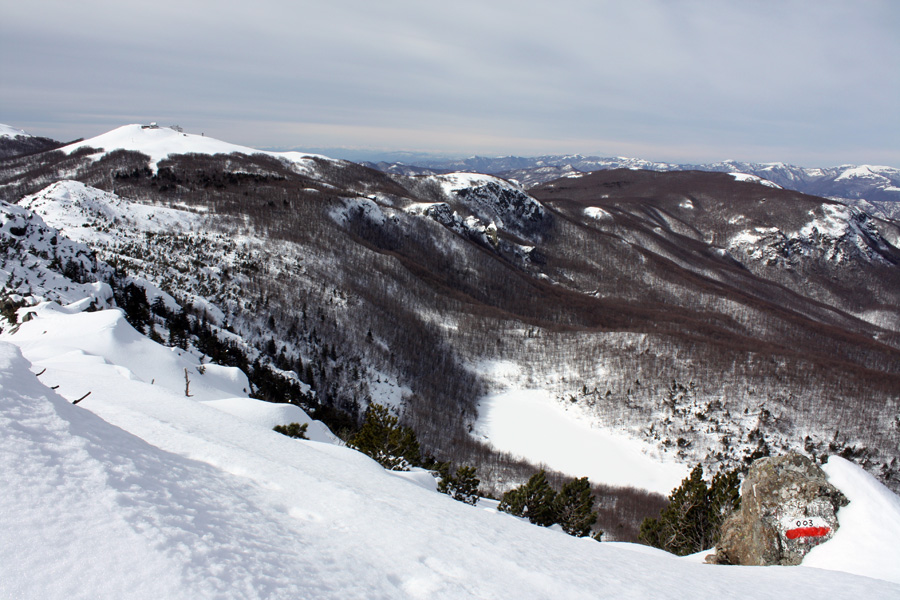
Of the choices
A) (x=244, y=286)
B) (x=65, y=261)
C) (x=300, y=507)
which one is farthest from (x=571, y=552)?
(x=244, y=286)

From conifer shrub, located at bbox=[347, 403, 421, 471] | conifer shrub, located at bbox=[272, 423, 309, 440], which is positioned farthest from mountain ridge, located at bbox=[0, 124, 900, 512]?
conifer shrub, located at bbox=[272, 423, 309, 440]

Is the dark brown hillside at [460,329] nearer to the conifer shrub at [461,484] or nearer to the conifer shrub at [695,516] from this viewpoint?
the conifer shrub at [695,516]

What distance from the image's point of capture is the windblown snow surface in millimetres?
4457

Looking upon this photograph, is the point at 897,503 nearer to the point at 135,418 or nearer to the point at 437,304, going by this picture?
the point at 135,418

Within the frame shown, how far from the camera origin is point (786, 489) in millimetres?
15344

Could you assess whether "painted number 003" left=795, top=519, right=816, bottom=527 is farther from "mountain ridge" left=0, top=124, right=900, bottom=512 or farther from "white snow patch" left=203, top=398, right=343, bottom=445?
"mountain ridge" left=0, top=124, right=900, bottom=512

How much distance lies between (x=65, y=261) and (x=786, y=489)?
44.7m

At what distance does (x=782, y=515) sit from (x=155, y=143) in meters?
158

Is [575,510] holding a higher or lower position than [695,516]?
lower

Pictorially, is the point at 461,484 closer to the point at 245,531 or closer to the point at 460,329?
the point at 245,531

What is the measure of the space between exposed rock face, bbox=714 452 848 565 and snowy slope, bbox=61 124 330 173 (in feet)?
452

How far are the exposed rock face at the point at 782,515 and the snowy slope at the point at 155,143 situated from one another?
13769cm

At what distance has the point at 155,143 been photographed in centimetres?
12775

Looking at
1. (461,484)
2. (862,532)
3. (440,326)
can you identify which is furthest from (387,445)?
(440,326)
